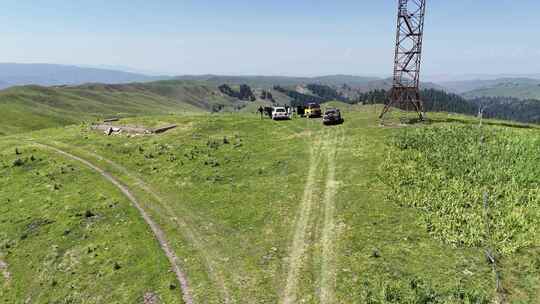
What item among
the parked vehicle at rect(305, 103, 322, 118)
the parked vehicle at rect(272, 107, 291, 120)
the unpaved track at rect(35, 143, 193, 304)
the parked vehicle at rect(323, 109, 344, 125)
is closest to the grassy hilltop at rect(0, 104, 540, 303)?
the unpaved track at rect(35, 143, 193, 304)

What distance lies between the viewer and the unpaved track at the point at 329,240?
1748 cm

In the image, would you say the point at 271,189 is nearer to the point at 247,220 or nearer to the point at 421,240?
the point at 247,220

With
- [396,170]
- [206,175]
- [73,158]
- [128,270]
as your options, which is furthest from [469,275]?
[73,158]

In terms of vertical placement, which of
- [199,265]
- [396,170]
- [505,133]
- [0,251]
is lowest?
[0,251]

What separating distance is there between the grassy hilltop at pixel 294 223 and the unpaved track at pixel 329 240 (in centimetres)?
10

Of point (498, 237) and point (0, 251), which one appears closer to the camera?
point (498, 237)

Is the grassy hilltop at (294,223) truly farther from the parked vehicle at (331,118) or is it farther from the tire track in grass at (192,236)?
the parked vehicle at (331,118)

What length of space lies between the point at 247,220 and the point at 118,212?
39.2 feet

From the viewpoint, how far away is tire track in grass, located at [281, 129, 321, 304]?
17875 mm

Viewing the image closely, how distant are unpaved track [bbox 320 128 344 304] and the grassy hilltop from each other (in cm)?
10

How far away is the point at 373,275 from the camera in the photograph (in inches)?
720

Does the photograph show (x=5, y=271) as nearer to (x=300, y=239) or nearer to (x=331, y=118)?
(x=300, y=239)

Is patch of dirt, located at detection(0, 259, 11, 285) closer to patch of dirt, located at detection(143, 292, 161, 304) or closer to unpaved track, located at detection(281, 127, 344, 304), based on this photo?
patch of dirt, located at detection(143, 292, 161, 304)

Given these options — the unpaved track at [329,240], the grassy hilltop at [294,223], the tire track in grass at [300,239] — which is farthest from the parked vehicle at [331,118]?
the tire track in grass at [300,239]
